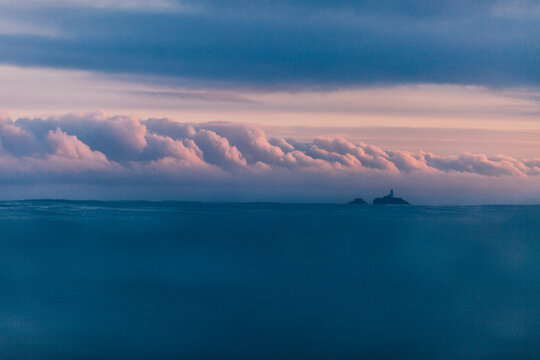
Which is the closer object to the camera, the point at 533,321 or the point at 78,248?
the point at 533,321

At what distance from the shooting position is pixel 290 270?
89625 mm

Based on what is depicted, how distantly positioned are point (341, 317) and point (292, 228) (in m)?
87.7

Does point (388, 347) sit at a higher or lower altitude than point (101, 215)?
lower

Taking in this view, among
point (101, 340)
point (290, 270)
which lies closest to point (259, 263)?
point (290, 270)

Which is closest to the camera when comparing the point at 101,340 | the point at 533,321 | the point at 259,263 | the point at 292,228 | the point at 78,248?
the point at 101,340

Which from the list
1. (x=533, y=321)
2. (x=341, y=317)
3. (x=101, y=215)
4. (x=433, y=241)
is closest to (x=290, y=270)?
(x=341, y=317)

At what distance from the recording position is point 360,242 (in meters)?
127

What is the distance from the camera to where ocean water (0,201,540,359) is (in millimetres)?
50188

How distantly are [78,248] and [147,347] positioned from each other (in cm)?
6447

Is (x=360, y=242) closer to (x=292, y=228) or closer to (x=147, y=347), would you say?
(x=292, y=228)

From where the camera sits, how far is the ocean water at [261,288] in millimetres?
50188

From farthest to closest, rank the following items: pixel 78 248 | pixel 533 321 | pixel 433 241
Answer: pixel 433 241 → pixel 78 248 → pixel 533 321

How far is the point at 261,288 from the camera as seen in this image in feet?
254

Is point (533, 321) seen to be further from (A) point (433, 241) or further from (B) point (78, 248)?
(B) point (78, 248)
